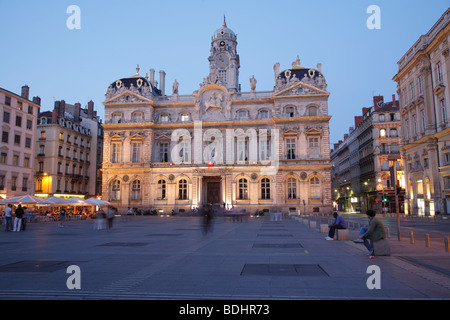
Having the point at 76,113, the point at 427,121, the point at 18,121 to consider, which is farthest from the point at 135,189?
the point at 427,121

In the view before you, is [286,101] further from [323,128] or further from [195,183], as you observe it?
[195,183]

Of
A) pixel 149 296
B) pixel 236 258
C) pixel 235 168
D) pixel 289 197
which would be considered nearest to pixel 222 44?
pixel 235 168

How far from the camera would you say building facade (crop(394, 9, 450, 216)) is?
123 ft

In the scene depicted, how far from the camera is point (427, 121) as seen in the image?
4112 centimetres

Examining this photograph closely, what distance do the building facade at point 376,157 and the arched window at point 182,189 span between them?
101 feet

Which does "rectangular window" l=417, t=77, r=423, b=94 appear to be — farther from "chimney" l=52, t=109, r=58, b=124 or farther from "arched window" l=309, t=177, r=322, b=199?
"chimney" l=52, t=109, r=58, b=124

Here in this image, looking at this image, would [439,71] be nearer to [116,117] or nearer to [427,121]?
[427,121]

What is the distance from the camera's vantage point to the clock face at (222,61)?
66625 millimetres

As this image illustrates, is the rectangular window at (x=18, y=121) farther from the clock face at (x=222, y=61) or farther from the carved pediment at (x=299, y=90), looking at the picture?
the carved pediment at (x=299, y=90)

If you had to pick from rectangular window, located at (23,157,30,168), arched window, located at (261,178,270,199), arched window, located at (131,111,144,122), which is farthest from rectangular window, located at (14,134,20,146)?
arched window, located at (261,178,270,199)

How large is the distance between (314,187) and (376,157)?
18869 millimetres

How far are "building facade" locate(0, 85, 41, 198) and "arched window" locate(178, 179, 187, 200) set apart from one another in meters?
21.8

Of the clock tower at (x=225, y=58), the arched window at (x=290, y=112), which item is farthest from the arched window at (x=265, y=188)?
the clock tower at (x=225, y=58)
